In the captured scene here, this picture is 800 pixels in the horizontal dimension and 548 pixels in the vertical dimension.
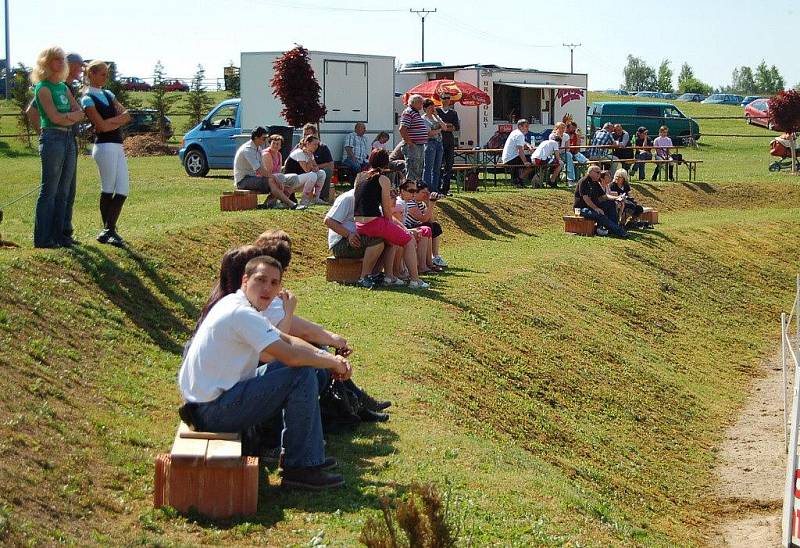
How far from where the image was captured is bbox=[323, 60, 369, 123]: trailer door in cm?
2608

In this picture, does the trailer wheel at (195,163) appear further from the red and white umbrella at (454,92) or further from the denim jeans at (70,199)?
the denim jeans at (70,199)

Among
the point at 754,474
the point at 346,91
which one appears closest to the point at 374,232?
the point at 754,474

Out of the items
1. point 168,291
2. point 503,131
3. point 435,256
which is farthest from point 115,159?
point 503,131

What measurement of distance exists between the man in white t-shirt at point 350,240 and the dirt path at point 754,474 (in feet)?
14.8

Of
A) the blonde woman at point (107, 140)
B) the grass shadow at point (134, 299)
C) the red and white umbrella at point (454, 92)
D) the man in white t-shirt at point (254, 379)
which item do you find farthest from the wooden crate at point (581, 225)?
the man in white t-shirt at point (254, 379)

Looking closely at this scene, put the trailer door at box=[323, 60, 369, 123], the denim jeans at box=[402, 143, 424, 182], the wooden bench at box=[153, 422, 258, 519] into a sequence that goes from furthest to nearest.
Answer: the trailer door at box=[323, 60, 369, 123] < the denim jeans at box=[402, 143, 424, 182] < the wooden bench at box=[153, 422, 258, 519]

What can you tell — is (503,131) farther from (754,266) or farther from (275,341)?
(275,341)

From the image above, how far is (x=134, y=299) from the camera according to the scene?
11461mm

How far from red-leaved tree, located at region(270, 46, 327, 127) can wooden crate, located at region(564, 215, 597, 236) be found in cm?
549

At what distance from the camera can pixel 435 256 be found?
53.4ft

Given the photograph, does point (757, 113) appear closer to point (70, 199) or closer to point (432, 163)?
point (432, 163)

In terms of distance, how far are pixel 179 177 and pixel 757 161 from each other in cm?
2181

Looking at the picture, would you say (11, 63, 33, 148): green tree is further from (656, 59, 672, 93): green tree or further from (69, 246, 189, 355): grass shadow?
(656, 59, 672, 93): green tree

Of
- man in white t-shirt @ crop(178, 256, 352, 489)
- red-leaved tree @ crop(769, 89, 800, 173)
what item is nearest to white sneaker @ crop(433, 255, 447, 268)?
man in white t-shirt @ crop(178, 256, 352, 489)
